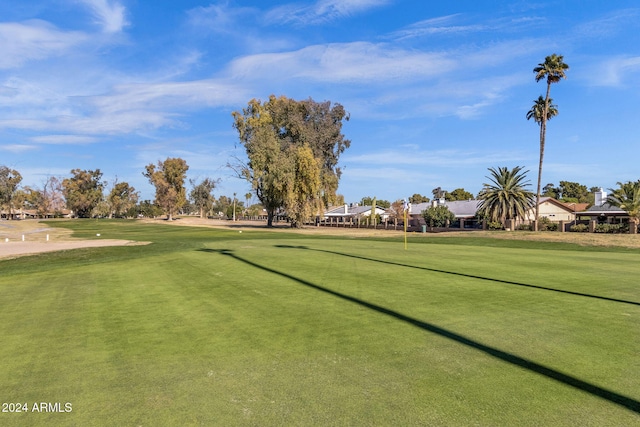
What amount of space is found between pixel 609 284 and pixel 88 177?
17372cm

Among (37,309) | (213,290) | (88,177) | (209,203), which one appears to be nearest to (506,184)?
(213,290)

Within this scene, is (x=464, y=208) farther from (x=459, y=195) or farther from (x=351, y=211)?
(x=459, y=195)

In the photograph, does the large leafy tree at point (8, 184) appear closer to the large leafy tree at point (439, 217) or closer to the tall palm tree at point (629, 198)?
the large leafy tree at point (439, 217)

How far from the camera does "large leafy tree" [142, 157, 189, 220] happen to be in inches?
5059

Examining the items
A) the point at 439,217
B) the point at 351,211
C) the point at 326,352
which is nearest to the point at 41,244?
the point at 326,352

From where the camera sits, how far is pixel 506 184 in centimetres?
5931

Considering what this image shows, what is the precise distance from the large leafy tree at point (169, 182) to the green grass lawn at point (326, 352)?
123 meters

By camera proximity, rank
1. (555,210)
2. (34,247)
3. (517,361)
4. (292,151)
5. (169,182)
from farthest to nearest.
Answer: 1. (169,182)
2. (555,210)
3. (292,151)
4. (34,247)
5. (517,361)

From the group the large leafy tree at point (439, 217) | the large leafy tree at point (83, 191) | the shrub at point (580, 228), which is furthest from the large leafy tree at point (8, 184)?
the shrub at point (580, 228)

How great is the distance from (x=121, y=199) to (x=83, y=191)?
17.1 metres

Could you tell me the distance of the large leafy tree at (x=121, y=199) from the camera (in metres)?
162

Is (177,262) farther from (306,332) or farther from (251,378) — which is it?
(251,378)

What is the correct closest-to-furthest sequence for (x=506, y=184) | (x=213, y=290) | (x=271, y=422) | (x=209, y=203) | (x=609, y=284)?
(x=271, y=422) → (x=213, y=290) → (x=609, y=284) → (x=506, y=184) → (x=209, y=203)

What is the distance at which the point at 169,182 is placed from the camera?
132m
